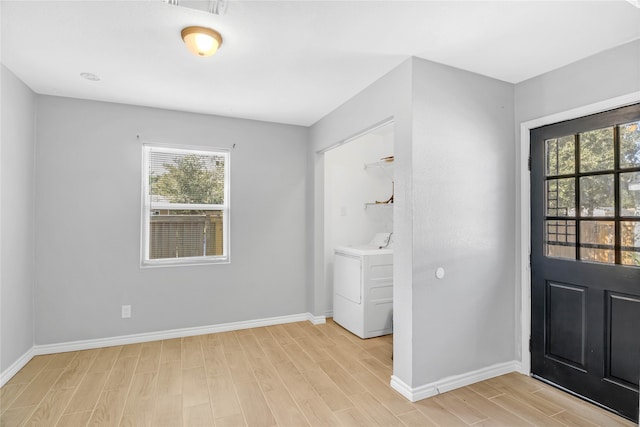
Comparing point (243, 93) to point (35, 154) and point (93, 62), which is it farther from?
point (35, 154)

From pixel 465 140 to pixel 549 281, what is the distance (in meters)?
1.31

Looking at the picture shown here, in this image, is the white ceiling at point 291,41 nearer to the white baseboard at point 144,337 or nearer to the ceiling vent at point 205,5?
the ceiling vent at point 205,5

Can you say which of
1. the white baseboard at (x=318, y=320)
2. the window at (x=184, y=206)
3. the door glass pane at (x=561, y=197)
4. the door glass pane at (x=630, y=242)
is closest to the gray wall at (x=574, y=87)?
the door glass pane at (x=561, y=197)

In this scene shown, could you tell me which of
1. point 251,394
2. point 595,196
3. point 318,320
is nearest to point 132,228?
point 251,394

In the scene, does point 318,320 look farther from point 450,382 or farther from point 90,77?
point 90,77

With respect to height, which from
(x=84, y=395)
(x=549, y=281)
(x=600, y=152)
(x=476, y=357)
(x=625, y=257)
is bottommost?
(x=84, y=395)

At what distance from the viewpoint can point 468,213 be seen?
2627 mm

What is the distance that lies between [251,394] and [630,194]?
298 cm

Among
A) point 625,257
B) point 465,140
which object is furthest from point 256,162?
point 625,257

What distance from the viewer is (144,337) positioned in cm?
346

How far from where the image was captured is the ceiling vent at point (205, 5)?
1758 millimetres

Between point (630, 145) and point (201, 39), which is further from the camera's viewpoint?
point (630, 145)

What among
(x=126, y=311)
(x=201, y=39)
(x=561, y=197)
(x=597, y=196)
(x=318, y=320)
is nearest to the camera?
(x=201, y=39)

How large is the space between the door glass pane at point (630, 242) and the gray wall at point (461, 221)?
74 centimetres
